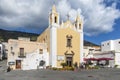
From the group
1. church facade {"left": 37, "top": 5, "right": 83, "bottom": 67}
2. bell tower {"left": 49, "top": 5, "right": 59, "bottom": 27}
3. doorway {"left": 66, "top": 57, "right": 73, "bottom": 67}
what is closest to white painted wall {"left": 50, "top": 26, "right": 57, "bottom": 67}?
church facade {"left": 37, "top": 5, "right": 83, "bottom": 67}

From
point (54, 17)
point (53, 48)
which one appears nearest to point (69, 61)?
point (53, 48)

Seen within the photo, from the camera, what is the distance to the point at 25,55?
39250mm

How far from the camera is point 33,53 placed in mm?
39531

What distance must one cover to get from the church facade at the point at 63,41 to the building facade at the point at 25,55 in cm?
188

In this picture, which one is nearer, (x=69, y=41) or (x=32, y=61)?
(x=32, y=61)

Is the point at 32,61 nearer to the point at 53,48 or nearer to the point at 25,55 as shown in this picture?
the point at 25,55

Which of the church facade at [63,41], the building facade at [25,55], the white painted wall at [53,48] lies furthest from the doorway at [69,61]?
the building facade at [25,55]

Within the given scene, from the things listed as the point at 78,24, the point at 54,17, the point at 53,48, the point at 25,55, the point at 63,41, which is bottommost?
the point at 25,55

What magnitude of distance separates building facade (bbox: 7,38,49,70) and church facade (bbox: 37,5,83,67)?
1882 mm

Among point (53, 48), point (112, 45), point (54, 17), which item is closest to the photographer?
point (53, 48)

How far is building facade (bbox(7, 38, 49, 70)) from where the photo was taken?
38.1 metres

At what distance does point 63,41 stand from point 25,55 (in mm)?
7743

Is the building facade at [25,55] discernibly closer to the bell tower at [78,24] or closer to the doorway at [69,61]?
the doorway at [69,61]

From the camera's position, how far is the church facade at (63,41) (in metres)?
40.6
